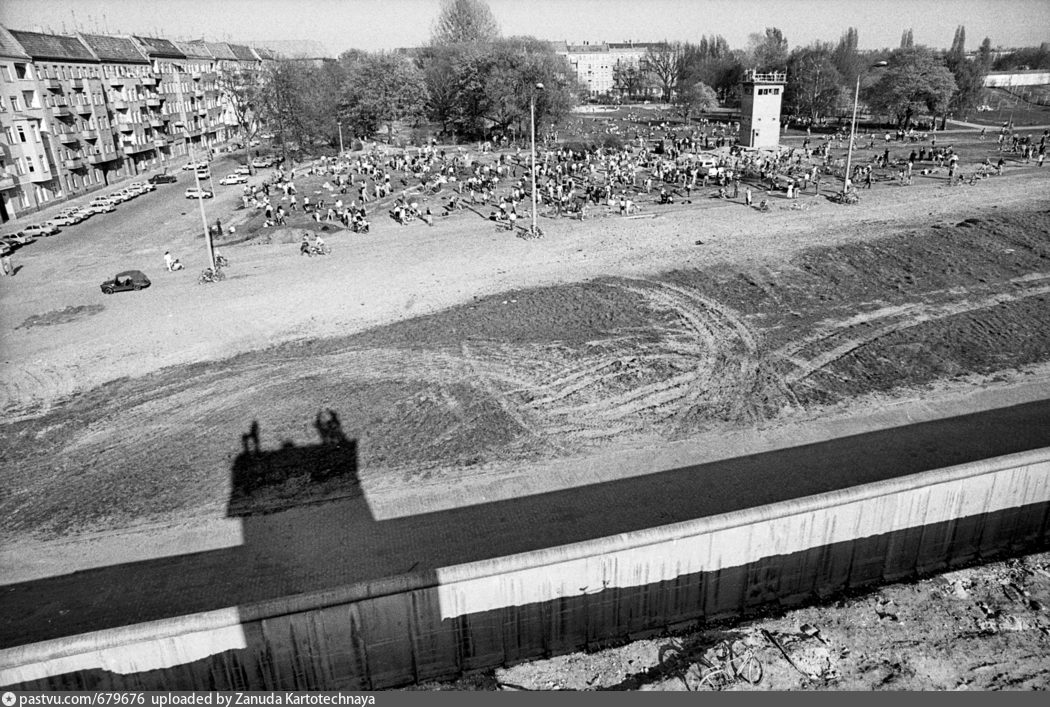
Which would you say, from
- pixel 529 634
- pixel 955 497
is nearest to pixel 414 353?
pixel 529 634

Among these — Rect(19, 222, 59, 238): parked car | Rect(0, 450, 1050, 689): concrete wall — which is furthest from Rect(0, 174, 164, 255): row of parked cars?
Rect(0, 450, 1050, 689): concrete wall

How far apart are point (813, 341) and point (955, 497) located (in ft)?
29.1

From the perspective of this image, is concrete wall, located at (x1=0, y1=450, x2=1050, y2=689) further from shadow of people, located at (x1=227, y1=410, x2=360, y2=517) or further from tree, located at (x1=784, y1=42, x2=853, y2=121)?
tree, located at (x1=784, y1=42, x2=853, y2=121)

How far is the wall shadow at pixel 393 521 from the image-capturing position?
9.94 m

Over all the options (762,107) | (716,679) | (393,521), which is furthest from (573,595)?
(762,107)

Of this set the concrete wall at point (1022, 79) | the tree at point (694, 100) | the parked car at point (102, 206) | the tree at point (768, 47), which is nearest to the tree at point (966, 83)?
the tree at point (694, 100)

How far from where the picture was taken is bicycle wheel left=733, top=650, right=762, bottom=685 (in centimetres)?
818

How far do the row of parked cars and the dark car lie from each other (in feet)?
29.9

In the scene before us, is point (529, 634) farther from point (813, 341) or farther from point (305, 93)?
point (305, 93)

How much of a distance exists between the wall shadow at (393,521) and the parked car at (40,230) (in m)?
27.5

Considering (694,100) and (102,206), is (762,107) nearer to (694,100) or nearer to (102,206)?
(694,100)

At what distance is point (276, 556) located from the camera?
1093 centimetres

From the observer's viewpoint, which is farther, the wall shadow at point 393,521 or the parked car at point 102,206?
the parked car at point 102,206

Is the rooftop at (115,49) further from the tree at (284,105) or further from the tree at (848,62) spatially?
the tree at (848,62)
